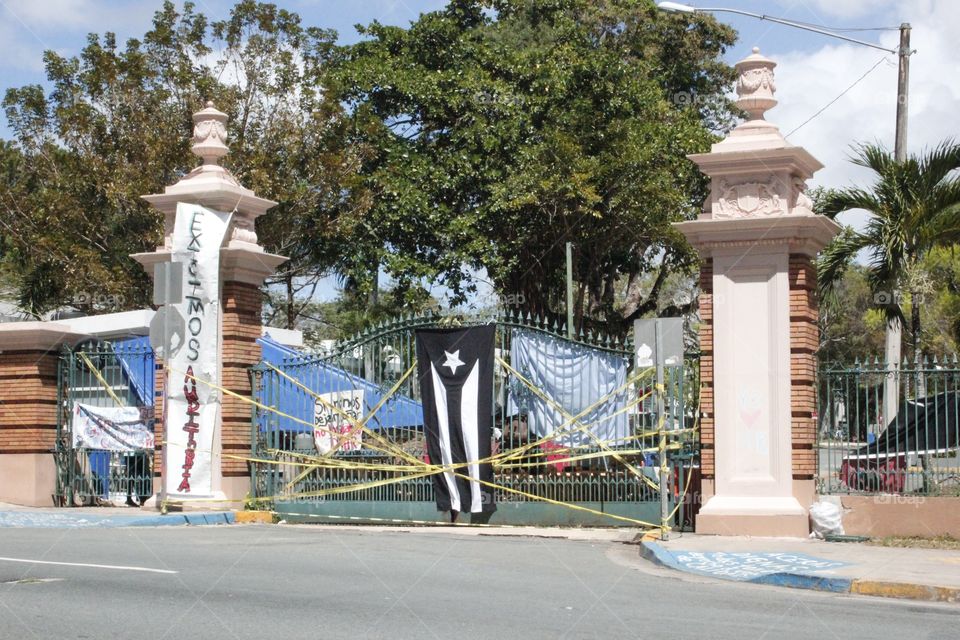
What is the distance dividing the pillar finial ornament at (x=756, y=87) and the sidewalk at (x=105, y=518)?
875cm

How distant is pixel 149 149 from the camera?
26.4m

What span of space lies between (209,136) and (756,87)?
785cm

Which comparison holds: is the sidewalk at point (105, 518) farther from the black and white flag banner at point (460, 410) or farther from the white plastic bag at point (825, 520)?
the white plastic bag at point (825, 520)

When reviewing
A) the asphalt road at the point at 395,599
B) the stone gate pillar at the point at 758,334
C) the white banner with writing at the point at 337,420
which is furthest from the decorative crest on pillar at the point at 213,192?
the stone gate pillar at the point at 758,334

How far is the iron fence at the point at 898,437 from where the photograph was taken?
1384 centimetres

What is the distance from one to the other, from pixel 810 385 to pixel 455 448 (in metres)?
4.60

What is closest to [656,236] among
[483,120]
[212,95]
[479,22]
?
[483,120]

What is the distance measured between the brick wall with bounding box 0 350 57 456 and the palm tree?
11.8 m

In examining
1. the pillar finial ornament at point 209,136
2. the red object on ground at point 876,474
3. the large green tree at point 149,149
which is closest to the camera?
the red object on ground at point 876,474

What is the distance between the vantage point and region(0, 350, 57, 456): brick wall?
18.5 meters

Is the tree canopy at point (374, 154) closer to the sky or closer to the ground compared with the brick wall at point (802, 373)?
closer to the sky

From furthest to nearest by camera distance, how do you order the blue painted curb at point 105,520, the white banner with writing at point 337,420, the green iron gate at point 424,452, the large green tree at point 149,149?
the large green tree at point 149,149 < the white banner with writing at point 337,420 < the blue painted curb at point 105,520 < the green iron gate at point 424,452

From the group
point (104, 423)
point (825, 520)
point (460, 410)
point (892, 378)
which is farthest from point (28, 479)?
point (892, 378)

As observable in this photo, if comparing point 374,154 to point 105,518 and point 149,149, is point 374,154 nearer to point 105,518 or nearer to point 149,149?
point 149,149
